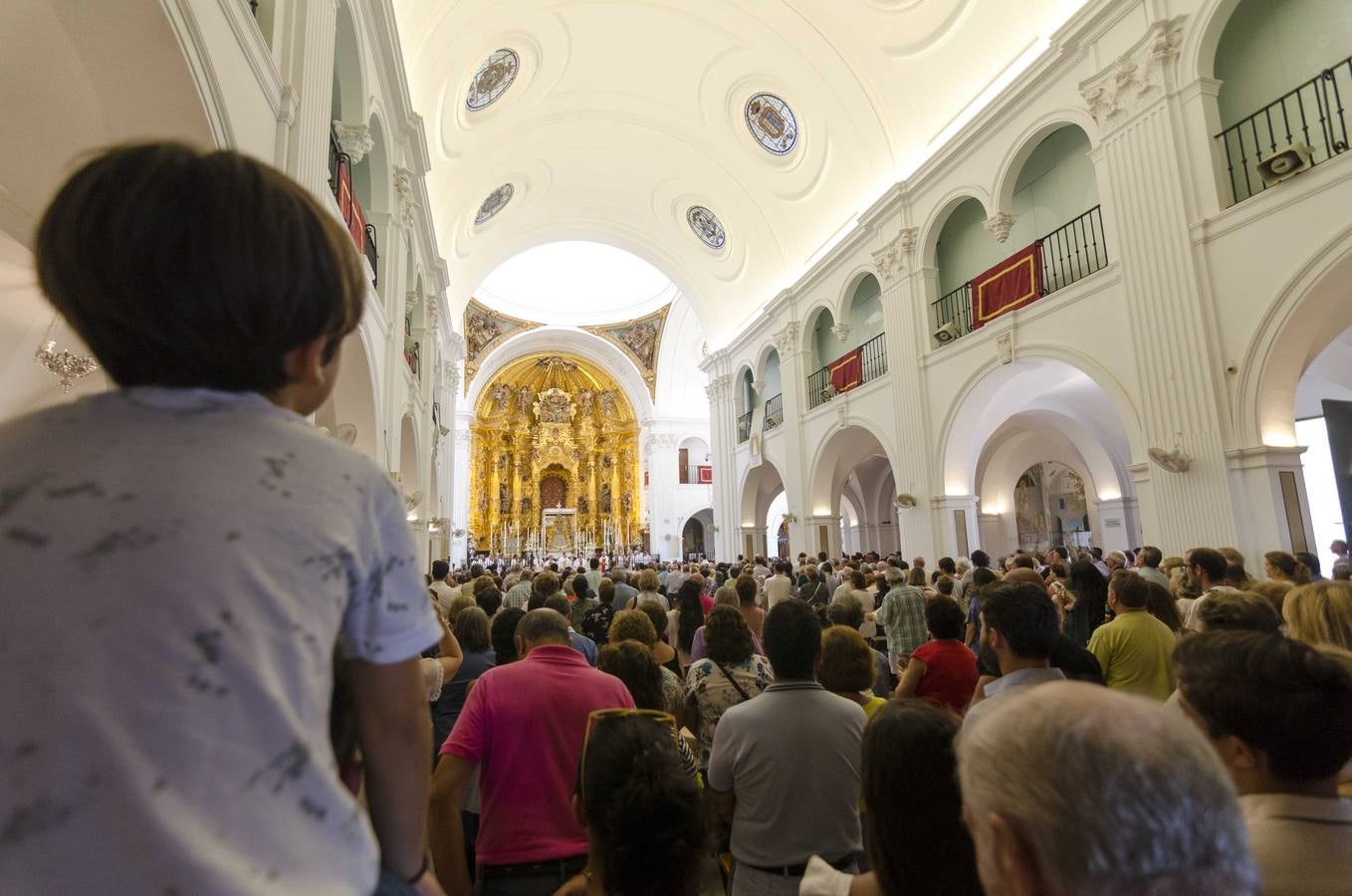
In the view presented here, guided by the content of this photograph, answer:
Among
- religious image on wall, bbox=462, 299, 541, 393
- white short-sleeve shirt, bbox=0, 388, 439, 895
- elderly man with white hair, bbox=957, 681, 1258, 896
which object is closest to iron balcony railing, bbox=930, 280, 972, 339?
elderly man with white hair, bbox=957, 681, 1258, 896

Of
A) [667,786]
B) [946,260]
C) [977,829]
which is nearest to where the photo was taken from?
[977,829]

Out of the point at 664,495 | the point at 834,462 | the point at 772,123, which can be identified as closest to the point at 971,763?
the point at 834,462

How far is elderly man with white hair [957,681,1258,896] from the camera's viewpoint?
85 centimetres

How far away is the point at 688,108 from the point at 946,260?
682 cm

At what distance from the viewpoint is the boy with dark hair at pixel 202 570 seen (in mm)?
632

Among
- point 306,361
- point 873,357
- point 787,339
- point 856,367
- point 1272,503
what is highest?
point 787,339

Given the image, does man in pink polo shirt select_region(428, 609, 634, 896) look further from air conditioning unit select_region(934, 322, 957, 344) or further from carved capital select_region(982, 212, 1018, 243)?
air conditioning unit select_region(934, 322, 957, 344)

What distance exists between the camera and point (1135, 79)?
8.05 m

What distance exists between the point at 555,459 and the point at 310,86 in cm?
2788

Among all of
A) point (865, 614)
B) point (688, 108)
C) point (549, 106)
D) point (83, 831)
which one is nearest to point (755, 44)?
point (688, 108)

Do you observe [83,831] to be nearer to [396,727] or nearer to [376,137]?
[396,727]

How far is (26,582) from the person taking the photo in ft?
2.20

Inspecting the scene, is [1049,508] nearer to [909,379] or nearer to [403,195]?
[909,379]

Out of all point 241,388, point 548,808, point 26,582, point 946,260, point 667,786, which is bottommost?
point 548,808
